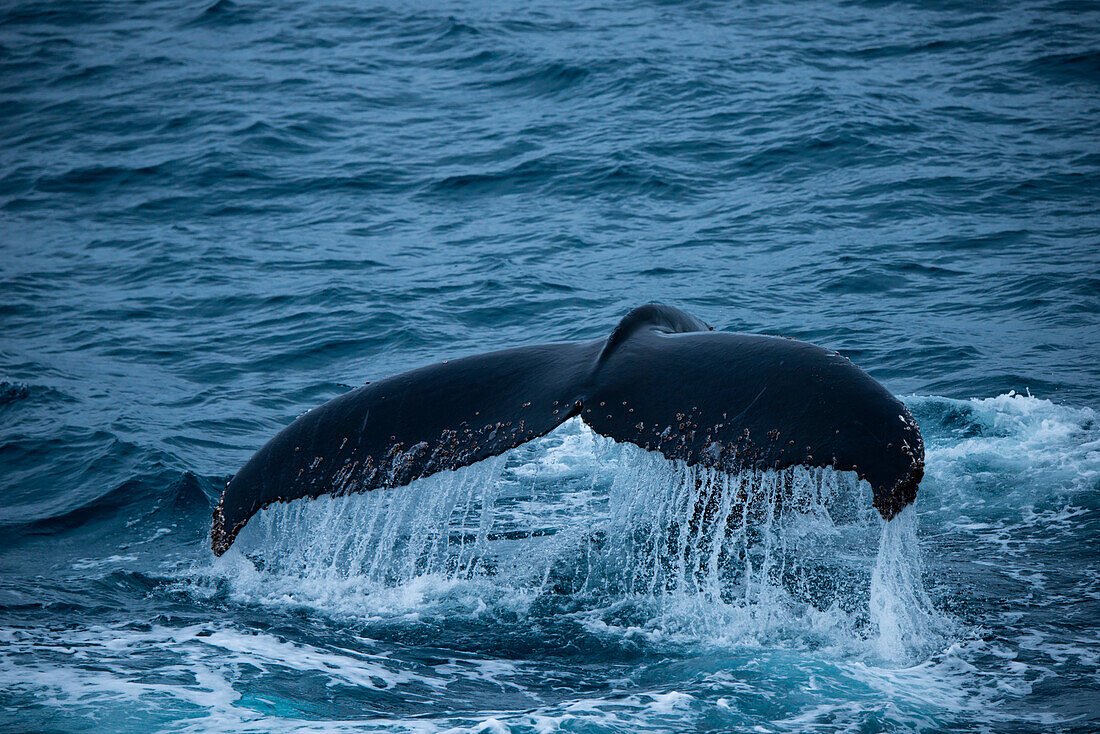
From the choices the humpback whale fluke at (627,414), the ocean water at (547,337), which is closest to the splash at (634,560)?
the ocean water at (547,337)

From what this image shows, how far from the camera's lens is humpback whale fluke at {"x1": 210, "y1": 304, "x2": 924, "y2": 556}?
3885mm

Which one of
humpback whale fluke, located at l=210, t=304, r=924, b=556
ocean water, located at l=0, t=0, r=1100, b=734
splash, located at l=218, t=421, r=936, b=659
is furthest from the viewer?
splash, located at l=218, t=421, r=936, b=659

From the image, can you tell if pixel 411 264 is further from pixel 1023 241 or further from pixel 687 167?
pixel 1023 241

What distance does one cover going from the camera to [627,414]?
14.3 ft

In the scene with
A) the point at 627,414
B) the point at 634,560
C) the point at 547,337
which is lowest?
the point at 634,560

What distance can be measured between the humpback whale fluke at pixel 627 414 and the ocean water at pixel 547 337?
1.22 ft

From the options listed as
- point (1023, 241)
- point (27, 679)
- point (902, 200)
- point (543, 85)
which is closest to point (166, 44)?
point (543, 85)

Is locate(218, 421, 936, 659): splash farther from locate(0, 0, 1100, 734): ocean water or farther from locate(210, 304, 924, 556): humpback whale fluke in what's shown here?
locate(210, 304, 924, 556): humpback whale fluke

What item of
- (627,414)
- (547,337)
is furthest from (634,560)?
(547,337)

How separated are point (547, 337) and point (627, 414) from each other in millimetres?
6306

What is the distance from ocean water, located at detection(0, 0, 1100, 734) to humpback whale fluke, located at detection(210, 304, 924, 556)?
0.37m

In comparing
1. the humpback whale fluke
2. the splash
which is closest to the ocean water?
the splash

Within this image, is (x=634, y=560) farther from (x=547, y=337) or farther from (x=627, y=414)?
(x=547, y=337)

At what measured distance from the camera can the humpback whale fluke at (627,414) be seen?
3885mm
